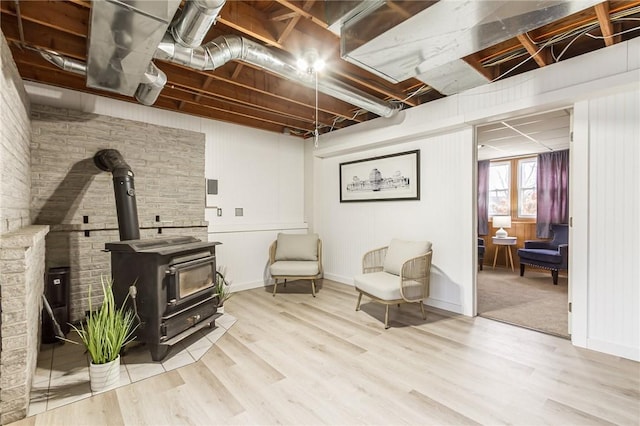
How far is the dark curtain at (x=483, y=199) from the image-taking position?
22.3ft

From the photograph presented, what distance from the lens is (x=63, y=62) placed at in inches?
99.7

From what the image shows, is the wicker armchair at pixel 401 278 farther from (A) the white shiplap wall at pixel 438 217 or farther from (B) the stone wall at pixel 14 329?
(B) the stone wall at pixel 14 329

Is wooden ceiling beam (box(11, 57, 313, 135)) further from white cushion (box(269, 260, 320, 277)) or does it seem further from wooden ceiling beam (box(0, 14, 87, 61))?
white cushion (box(269, 260, 320, 277))

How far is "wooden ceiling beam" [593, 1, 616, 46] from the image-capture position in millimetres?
2016

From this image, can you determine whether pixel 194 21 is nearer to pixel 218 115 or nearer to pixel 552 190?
pixel 218 115

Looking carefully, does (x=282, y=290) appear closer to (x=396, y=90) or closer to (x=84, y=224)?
(x=84, y=224)

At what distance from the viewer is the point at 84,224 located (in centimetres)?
327

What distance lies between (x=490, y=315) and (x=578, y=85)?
2.47 m

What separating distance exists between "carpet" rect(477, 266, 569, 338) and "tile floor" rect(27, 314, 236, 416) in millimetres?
3135

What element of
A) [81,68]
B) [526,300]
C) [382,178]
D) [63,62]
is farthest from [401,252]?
[63,62]

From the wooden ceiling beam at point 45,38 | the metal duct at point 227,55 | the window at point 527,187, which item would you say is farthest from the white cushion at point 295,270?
the window at point 527,187

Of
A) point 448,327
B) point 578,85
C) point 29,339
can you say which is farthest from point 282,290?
point 578,85

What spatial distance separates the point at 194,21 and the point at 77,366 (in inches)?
107

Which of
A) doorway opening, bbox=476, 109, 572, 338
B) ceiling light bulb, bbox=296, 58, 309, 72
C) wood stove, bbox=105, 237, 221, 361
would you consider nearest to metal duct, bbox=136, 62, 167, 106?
ceiling light bulb, bbox=296, 58, 309, 72
